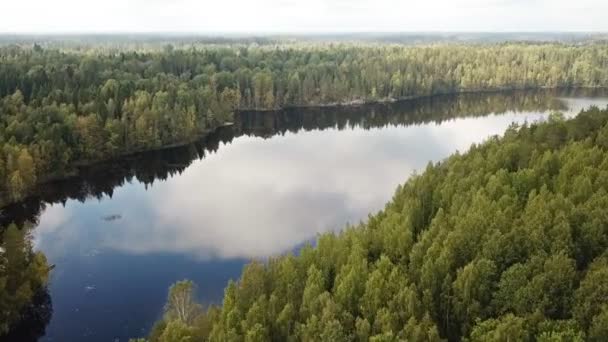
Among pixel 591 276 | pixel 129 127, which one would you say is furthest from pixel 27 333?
pixel 129 127

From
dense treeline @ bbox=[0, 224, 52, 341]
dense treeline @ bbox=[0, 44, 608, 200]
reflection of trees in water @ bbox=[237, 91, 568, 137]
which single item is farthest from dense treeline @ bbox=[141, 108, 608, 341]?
reflection of trees in water @ bbox=[237, 91, 568, 137]

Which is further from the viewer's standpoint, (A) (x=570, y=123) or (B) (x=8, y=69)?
(B) (x=8, y=69)

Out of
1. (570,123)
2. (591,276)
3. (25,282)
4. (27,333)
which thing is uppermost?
(570,123)

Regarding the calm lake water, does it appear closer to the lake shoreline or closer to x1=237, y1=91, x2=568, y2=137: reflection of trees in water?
the lake shoreline

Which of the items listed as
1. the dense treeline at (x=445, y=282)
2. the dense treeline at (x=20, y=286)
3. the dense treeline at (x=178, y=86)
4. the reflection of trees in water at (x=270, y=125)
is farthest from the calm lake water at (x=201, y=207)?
the dense treeline at (x=445, y=282)

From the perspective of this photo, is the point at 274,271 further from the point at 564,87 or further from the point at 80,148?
the point at 564,87

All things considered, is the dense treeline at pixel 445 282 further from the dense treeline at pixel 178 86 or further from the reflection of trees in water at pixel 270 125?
the dense treeline at pixel 178 86

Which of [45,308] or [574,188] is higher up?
[574,188]
